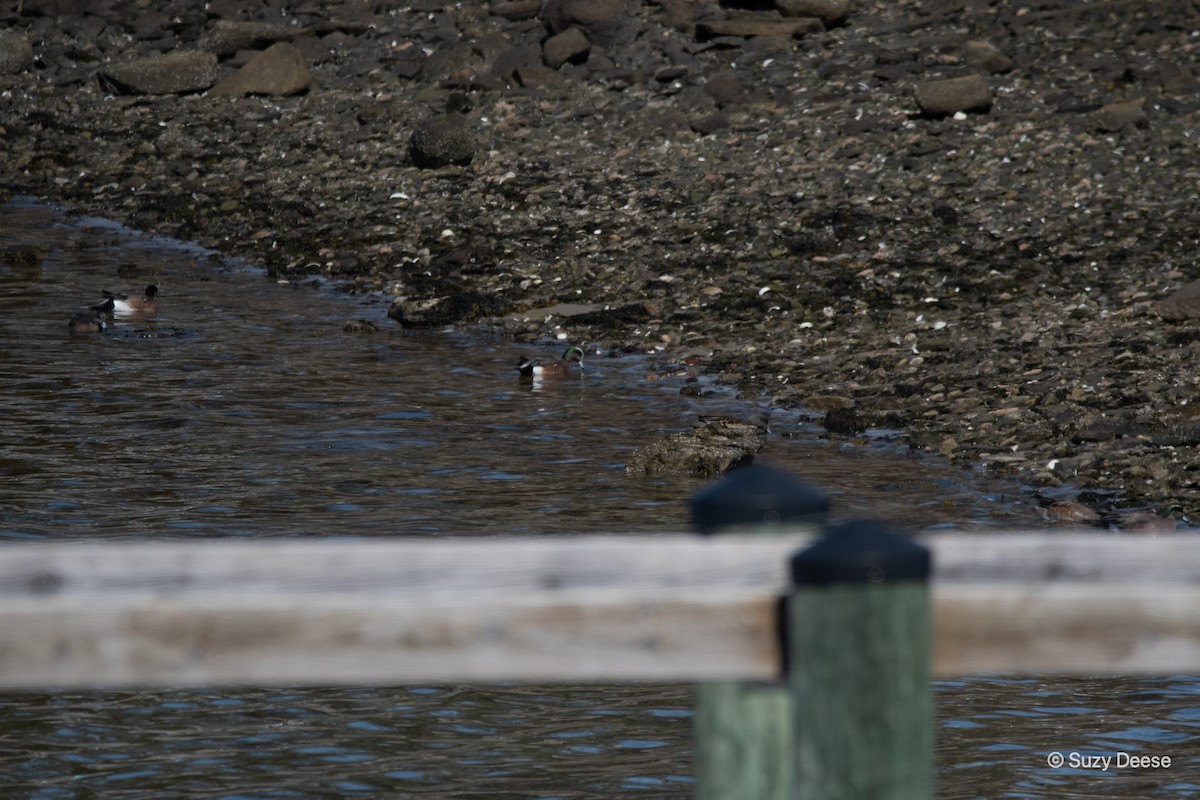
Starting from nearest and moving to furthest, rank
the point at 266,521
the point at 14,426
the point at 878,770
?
the point at 878,770, the point at 266,521, the point at 14,426

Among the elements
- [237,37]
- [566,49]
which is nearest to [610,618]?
[566,49]

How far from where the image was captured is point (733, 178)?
2048 cm

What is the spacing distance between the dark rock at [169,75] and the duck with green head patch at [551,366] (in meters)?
13.5

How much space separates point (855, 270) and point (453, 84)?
10.5 m

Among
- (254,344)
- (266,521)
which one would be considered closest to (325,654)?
(266,521)

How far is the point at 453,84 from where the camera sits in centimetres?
2569

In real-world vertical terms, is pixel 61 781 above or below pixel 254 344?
below

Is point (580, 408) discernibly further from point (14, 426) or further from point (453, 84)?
point (453, 84)

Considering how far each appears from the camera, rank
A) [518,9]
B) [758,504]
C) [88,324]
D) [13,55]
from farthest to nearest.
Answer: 1. [13,55]
2. [518,9]
3. [88,324]
4. [758,504]

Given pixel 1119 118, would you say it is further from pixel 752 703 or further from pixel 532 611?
pixel 532 611

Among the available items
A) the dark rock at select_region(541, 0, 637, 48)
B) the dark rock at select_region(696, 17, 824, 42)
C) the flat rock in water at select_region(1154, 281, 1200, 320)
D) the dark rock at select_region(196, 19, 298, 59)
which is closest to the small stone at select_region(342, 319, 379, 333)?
the flat rock in water at select_region(1154, 281, 1200, 320)

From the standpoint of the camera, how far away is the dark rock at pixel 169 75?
1063 inches

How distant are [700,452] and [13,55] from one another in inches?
841

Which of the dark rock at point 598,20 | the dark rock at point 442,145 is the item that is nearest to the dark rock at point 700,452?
the dark rock at point 442,145
